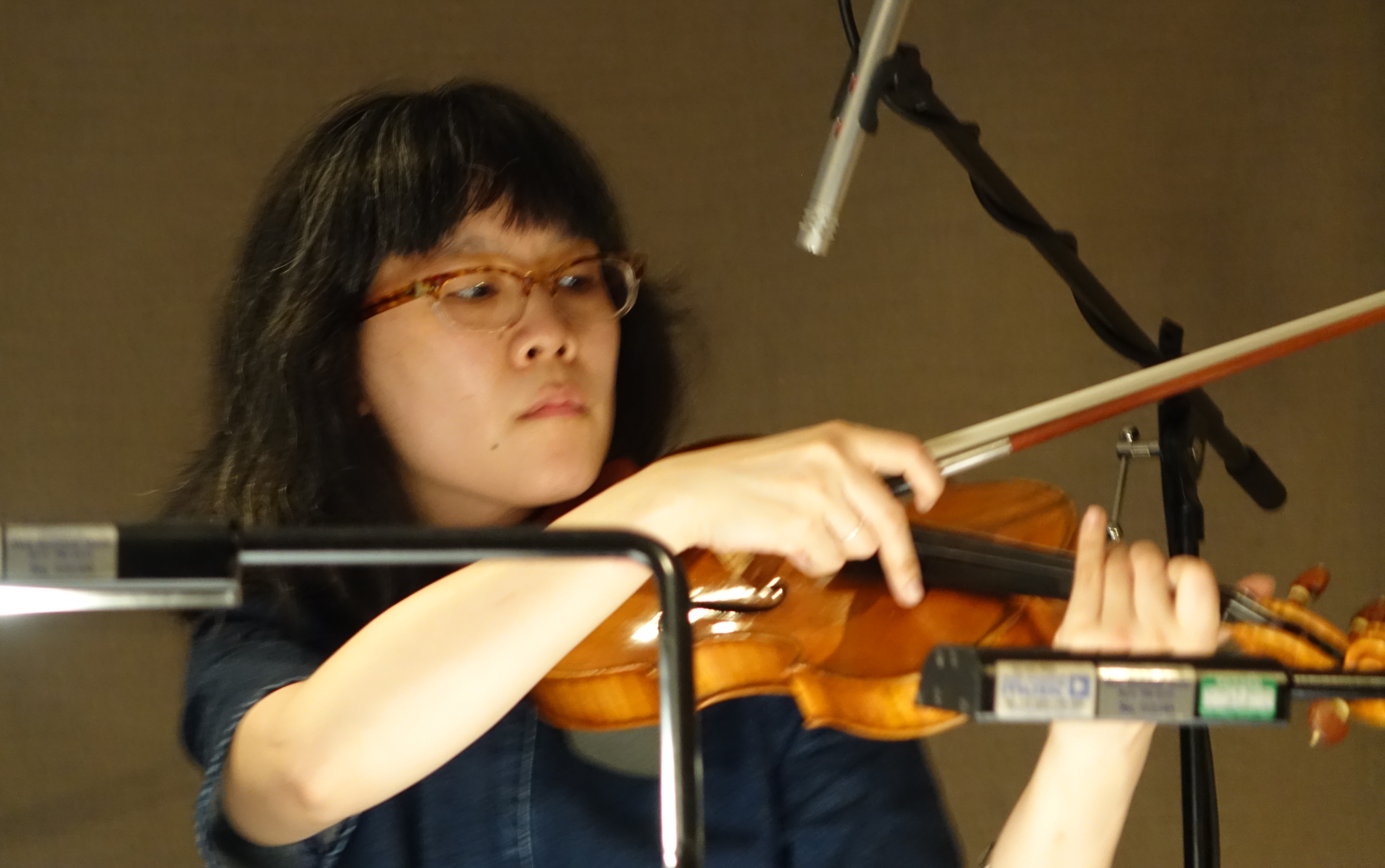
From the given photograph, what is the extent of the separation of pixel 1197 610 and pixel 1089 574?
0.06m

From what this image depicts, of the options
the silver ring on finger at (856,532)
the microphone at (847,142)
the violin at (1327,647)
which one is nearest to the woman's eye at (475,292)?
the microphone at (847,142)

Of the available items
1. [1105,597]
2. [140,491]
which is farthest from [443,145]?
[140,491]

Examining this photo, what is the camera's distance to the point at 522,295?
840 millimetres

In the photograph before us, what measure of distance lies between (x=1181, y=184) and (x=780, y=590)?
1041 millimetres

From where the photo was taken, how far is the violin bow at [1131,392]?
2.45 ft

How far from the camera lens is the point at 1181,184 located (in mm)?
1511

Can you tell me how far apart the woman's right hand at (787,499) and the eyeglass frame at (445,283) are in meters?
0.23

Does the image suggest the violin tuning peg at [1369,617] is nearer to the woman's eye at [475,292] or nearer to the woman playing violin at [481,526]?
the woman playing violin at [481,526]

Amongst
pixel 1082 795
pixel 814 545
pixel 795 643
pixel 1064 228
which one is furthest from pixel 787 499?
pixel 1064 228

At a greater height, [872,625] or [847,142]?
[847,142]

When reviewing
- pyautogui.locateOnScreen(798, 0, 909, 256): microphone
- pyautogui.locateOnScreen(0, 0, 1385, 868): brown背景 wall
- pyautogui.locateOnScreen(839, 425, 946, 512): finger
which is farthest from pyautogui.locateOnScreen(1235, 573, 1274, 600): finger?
pyautogui.locateOnScreen(0, 0, 1385, 868): brown背景 wall

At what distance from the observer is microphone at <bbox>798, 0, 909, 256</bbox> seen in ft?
2.58

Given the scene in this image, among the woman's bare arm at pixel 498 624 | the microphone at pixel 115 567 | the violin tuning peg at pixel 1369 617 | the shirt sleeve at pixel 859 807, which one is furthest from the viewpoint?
the shirt sleeve at pixel 859 807

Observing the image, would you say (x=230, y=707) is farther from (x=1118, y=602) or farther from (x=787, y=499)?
(x=1118, y=602)
